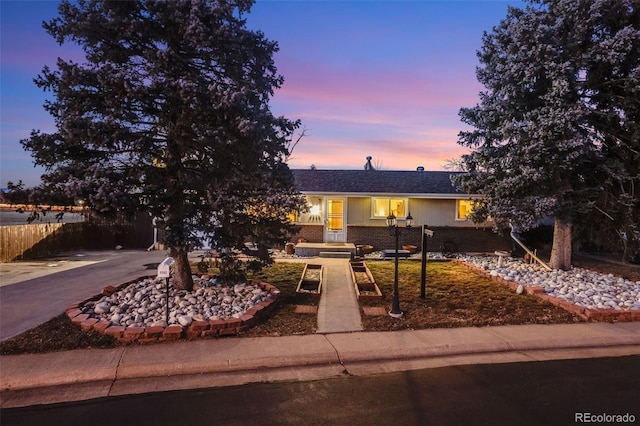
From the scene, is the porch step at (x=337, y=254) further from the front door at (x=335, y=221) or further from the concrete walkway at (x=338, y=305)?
the concrete walkway at (x=338, y=305)

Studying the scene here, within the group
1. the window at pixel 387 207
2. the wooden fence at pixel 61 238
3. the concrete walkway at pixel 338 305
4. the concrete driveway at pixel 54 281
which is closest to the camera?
the concrete walkway at pixel 338 305

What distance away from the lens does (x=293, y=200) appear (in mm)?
6391

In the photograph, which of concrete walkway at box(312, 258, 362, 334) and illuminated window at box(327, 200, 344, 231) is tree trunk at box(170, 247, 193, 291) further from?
illuminated window at box(327, 200, 344, 231)

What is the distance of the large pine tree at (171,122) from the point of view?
18.7 ft

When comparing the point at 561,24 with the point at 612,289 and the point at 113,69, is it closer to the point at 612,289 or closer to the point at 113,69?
the point at 612,289

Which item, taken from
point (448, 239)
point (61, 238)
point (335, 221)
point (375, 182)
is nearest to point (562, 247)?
point (448, 239)

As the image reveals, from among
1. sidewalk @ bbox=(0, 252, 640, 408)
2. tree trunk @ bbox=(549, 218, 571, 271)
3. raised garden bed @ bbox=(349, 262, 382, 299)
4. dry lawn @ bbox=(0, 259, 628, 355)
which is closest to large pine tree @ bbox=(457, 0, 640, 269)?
tree trunk @ bbox=(549, 218, 571, 271)

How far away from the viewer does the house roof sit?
52.4ft

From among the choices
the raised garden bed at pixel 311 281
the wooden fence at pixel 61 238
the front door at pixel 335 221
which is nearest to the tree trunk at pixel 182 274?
→ the raised garden bed at pixel 311 281

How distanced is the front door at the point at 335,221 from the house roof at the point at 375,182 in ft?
2.46

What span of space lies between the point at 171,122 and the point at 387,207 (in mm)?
11944

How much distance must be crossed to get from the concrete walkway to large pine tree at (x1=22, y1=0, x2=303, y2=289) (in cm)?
173

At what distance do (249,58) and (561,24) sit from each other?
8.26 metres

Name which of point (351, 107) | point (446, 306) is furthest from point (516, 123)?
point (351, 107)
